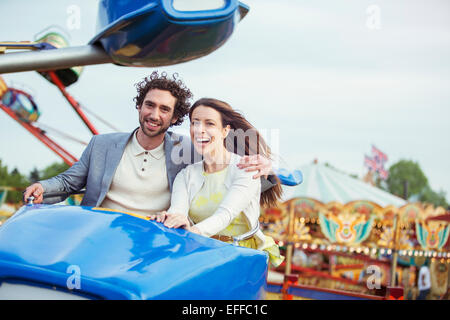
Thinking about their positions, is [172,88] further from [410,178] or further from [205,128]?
[410,178]

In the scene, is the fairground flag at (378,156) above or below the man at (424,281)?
above

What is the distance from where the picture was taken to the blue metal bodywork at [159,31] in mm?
774

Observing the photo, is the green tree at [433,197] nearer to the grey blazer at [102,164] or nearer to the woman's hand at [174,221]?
the grey blazer at [102,164]

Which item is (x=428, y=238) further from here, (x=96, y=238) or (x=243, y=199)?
(x=96, y=238)

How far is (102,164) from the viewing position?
1941mm

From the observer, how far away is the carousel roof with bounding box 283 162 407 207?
342 inches

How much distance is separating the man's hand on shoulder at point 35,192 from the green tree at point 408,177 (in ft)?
134

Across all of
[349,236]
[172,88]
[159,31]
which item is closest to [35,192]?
[172,88]

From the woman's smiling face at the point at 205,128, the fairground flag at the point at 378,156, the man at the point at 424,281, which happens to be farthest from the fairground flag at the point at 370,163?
the woman's smiling face at the point at 205,128

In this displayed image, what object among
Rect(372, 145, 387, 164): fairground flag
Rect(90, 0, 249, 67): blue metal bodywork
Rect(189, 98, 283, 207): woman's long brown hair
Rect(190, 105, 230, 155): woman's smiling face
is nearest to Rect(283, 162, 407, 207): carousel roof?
Rect(189, 98, 283, 207): woman's long brown hair

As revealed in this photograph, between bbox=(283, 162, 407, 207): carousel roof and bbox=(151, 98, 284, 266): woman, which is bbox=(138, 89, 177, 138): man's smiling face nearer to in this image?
bbox=(151, 98, 284, 266): woman

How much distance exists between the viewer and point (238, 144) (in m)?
1.89

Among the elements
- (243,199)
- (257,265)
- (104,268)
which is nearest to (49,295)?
(104,268)

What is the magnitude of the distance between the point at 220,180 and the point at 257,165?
0.56 ft
